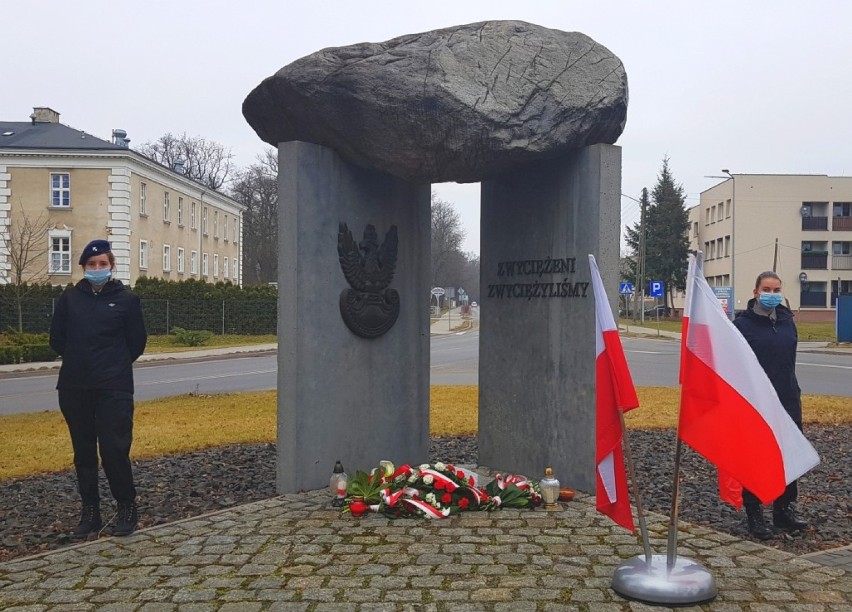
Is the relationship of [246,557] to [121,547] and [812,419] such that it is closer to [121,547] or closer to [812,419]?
[121,547]

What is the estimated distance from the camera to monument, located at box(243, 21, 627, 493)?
641 centimetres

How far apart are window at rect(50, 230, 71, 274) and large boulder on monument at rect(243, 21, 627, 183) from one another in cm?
3763

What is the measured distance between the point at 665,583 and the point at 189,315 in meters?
34.4

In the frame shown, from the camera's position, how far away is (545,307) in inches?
291

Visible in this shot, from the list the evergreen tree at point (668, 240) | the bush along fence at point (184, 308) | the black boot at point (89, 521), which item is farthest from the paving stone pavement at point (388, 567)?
the evergreen tree at point (668, 240)

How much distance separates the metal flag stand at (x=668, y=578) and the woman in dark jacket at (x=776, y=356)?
149 cm

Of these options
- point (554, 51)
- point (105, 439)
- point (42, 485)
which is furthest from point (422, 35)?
point (42, 485)

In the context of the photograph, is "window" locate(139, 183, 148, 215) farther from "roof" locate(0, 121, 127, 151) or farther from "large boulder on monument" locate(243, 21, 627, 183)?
"large boulder on monument" locate(243, 21, 627, 183)

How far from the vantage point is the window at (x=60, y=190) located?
40844 mm

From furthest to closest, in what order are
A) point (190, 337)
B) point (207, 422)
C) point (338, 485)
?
point (190, 337)
point (207, 422)
point (338, 485)

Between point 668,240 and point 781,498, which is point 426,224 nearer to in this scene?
point 781,498

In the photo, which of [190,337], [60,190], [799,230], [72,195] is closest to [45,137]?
[60,190]

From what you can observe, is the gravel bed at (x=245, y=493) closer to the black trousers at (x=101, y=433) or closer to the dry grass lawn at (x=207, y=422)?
the black trousers at (x=101, y=433)

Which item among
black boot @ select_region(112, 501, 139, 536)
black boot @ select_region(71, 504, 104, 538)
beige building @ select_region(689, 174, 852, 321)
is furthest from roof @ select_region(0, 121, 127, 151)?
beige building @ select_region(689, 174, 852, 321)
